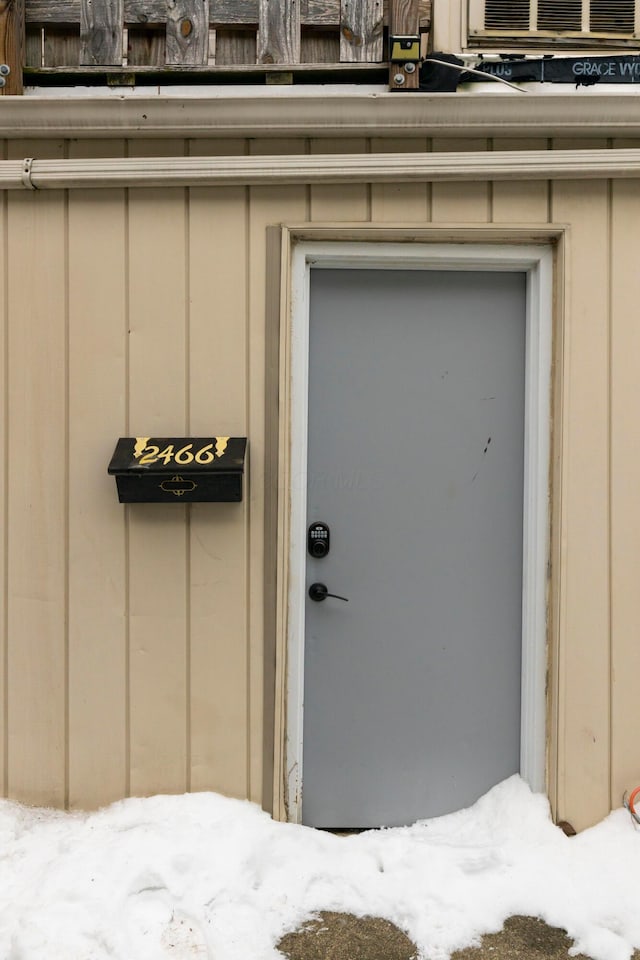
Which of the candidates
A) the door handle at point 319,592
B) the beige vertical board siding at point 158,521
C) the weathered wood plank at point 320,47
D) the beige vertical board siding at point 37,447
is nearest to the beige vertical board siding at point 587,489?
the door handle at point 319,592

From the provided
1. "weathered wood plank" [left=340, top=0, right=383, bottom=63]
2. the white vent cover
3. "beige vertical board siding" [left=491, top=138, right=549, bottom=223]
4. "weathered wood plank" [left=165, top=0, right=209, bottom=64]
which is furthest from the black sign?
"weathered wood plank" [left=165, top=0, right=209, bottom=64]

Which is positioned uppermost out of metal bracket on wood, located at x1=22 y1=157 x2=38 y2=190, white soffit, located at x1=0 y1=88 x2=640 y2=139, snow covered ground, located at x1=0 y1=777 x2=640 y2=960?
white soffit, located at x1=0 y1=88 x2=640 y2=139

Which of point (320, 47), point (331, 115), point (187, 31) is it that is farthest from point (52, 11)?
point (331, 115)

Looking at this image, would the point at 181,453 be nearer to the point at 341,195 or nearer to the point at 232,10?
the point at 341,195

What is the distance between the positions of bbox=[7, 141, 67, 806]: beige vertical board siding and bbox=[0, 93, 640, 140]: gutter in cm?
18

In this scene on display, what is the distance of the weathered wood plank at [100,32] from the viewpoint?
2.45 metres

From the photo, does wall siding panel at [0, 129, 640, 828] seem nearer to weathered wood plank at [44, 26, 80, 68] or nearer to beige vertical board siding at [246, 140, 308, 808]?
beige vertical board siding at [246, 140, 308, 808]

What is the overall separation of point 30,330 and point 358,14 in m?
1.76

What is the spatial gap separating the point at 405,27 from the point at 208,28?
757mm

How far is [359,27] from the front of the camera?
8.04 feet

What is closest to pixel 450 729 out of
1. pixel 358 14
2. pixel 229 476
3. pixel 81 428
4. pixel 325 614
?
pixel 325 614

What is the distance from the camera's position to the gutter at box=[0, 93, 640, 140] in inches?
93.0

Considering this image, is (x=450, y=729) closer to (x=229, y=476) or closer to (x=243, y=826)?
A: (x=243, y=826)

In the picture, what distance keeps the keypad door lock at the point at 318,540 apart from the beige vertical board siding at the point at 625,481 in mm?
1113
